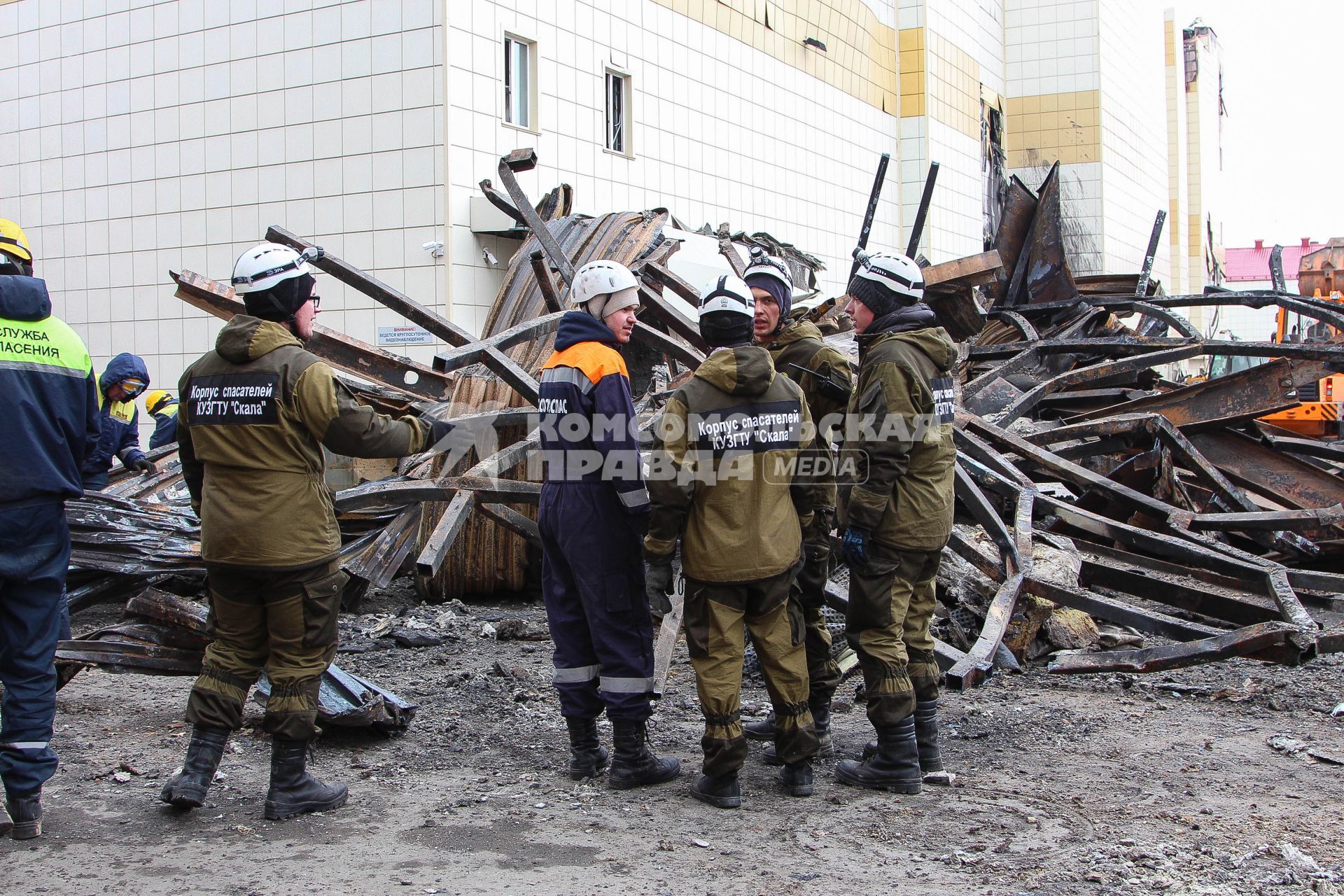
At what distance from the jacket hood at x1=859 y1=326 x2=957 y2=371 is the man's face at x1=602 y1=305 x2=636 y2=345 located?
0.87 meters

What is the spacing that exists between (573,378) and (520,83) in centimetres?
676

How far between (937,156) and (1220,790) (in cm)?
1580

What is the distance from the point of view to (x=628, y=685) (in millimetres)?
3844

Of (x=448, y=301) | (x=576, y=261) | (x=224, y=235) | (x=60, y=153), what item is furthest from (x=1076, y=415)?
(x=60, y=153)

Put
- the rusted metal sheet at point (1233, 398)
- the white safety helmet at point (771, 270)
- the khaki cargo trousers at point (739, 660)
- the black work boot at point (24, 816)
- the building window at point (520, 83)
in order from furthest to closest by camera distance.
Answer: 1. the building window at point (520, 83)
2. the rusted metal sheet at point (1233, 398)
3. the white safety helmet at point (771, 270)
4. the khaki cargo trousers at point (739, 660)
5. the black work boot at point (24, 816)

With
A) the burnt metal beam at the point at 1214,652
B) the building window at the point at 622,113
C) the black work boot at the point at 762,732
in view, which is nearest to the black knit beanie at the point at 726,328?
the black work boot at the point at 762,732

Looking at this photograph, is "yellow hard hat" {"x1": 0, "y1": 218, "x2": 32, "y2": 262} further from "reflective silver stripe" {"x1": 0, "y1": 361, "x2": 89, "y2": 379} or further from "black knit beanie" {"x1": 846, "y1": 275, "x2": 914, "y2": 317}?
"black knit beanie" {"x1": 846, "y1": 275, "x2": 914, "y2": 317}

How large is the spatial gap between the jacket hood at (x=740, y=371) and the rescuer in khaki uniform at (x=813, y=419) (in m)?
0.33

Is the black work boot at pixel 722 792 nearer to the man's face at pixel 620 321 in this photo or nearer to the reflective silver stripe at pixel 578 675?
the reflective silver stripe at pixel 578 675

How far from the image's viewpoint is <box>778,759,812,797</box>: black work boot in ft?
12.3

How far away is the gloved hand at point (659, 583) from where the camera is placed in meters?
3.71

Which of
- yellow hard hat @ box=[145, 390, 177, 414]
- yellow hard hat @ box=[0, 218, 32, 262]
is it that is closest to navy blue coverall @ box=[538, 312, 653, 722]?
yellow hard hat @ box=[0, 218, 32, 262]

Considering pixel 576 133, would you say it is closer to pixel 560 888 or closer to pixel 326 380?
pixel 326 380

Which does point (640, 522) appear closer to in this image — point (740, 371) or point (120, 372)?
point (740, 371)
